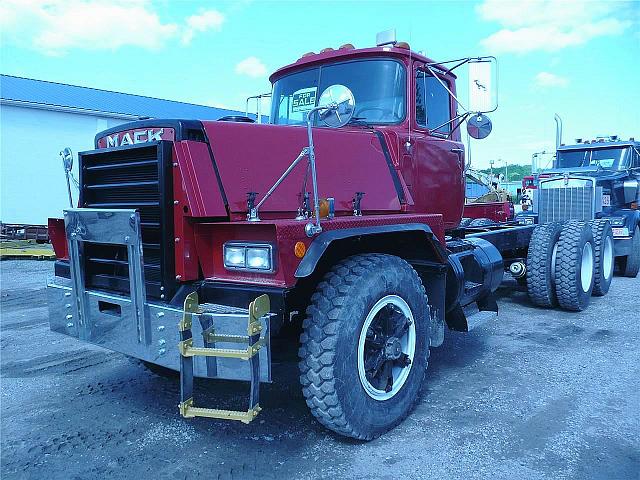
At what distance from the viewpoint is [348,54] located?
4492mm

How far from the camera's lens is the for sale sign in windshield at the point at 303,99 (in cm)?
468

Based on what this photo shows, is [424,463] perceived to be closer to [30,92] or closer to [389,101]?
[389,101]

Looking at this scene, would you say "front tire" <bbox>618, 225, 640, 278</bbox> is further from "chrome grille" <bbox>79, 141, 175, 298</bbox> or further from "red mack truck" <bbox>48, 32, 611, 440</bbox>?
"chrome grille" <bbox>79, 141, 175, 298</bbox>

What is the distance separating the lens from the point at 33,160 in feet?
58.9

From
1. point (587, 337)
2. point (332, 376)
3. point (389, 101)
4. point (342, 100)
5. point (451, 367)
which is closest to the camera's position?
point (332, 376)

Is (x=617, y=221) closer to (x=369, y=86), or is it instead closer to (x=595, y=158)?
(x=595, y=158)

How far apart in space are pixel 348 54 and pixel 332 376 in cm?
280

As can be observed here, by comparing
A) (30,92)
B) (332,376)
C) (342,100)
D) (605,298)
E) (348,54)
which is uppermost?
(30,92)

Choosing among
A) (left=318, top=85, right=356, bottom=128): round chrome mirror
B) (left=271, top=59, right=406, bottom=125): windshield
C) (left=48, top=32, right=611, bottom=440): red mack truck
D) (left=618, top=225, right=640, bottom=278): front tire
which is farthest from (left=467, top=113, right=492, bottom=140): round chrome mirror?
(left=618, top=225, right=640, bottom=278): front tire

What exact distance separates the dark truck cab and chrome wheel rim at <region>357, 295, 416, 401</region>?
6133mm

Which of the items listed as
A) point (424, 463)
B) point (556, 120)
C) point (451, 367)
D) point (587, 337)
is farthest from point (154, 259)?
point (556, 120)

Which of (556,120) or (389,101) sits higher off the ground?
(556,120)

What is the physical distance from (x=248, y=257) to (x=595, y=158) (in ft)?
33.7

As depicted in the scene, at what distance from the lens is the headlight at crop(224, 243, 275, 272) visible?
2.94 meters
